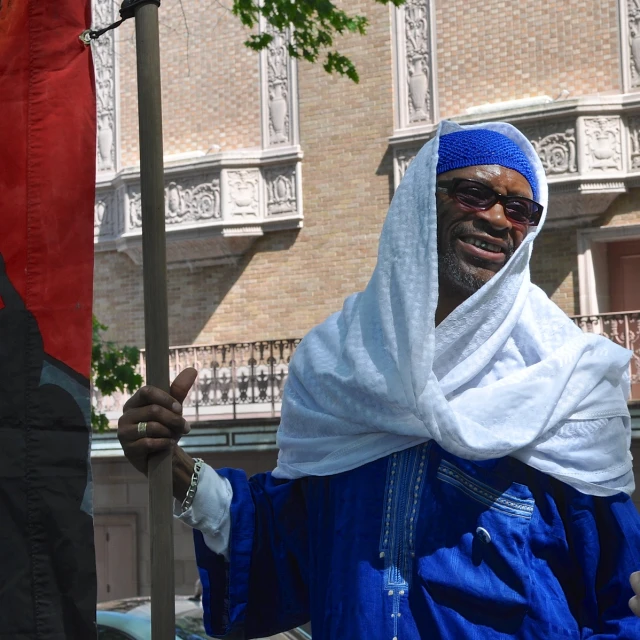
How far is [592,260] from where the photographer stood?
52.5 feet

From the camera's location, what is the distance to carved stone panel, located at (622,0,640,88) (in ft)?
51.3

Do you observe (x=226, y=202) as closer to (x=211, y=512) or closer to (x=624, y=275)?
(x=624, y=275)

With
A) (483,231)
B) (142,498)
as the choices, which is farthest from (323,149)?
(483,231)

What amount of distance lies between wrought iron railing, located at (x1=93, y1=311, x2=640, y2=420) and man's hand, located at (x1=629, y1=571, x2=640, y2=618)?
48.0 ft

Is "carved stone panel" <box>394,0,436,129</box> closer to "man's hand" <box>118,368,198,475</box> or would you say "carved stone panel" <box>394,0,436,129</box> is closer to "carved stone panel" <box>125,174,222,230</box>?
"carved stone panel" <box>125,174,222,230</box>

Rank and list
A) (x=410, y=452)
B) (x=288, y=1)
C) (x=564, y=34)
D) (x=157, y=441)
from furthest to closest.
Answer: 1. (x=564, y=34)
2. (x=288, y=1)
3. (x=410, y=452)
4. (x=157, y=441)

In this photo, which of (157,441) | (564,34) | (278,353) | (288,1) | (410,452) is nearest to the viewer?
(157,441)

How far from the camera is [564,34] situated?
16.1m

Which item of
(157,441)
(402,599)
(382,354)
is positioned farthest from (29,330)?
(402,599)

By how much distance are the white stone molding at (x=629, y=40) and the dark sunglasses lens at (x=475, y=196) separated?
45.0 ft

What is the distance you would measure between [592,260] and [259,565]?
13705 millimetres

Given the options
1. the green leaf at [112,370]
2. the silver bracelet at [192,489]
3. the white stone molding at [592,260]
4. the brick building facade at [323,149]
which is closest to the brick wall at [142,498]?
the brick building facade at [323,149]

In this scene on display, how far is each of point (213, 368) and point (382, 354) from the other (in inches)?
584

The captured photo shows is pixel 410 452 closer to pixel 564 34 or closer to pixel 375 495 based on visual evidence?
pixel 375 495
